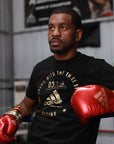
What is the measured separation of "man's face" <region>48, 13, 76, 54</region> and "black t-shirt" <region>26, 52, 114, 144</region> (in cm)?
9

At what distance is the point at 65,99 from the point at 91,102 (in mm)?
240

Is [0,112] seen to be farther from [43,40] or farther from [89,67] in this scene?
[89,67]

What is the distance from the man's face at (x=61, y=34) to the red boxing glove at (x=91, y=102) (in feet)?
0.93

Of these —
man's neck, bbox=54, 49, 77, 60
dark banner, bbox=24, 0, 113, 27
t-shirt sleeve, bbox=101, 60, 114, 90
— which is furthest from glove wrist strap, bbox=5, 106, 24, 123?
dark banner, bbox=24, 0, 113, 27

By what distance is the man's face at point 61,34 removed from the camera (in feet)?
3.95

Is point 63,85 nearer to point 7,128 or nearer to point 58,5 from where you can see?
point 7,128

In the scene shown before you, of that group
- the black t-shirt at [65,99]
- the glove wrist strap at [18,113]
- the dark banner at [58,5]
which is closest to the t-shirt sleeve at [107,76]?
the black t-shirt at [65,99]

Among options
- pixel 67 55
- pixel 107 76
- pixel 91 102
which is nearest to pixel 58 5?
pixel 67 55

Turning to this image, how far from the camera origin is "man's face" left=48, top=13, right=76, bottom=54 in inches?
47.4

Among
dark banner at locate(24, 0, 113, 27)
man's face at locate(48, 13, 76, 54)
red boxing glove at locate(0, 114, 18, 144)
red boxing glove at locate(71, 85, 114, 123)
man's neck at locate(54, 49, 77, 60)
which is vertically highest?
dark banner at locate(24, 0, 113, 27)

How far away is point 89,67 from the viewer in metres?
1.23

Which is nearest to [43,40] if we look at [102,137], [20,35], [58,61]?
[20,35]

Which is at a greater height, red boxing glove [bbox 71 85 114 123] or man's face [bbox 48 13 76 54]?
man's face [bbox 48 13 76 54]

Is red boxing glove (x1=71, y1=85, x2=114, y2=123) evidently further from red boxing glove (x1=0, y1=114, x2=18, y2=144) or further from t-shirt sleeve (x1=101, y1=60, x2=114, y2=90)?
red boxing glove (x1=0, y1=114, x2=18, y2=144)
